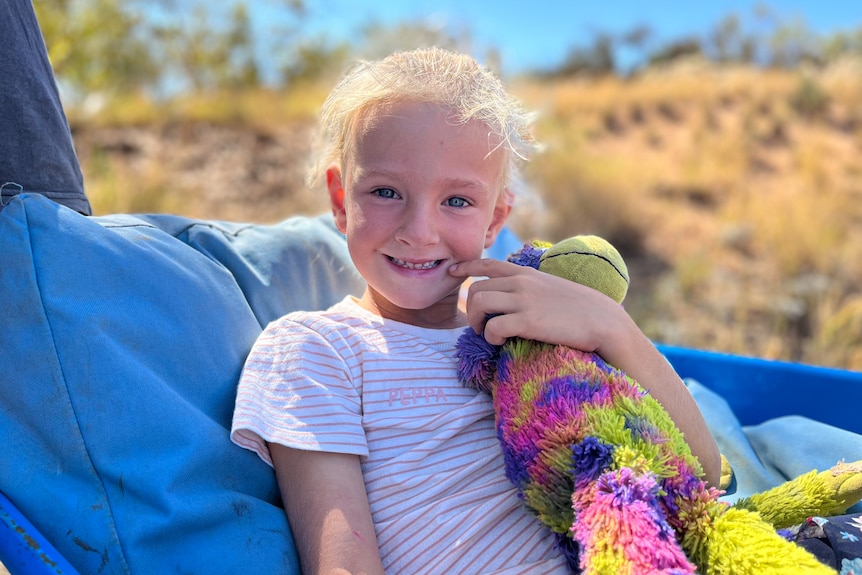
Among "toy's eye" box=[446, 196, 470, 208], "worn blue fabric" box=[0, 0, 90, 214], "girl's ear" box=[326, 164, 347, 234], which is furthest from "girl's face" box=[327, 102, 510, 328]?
"worn blue fabric" box=[0, 0, 90, 214]

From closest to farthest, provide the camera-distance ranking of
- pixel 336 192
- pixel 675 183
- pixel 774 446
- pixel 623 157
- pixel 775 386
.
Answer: pixel 336 192 < pixel 774 446 < pixel 775 386 < pixel 675 183 < pixel 623 157

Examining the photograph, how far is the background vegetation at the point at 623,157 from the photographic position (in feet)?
14.5

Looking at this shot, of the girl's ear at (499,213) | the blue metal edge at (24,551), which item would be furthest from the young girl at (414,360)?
the blue metal edge at (24,551)

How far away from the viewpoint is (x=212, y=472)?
3.52 feet

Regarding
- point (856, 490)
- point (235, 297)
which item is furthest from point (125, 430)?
point (856, 490)

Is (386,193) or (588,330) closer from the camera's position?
(588,330)

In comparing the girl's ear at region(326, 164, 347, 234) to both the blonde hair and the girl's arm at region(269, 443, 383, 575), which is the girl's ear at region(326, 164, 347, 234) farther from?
the girl's arm at region(269, 443, 383, 575)

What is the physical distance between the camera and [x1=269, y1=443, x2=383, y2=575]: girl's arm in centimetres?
102

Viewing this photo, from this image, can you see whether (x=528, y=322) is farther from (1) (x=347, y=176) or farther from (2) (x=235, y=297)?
(2) (x=235, y=297)

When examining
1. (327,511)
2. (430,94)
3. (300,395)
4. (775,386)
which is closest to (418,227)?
(430,94)

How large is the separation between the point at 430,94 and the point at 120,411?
0.69 meters

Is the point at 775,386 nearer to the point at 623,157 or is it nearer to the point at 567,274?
the point at 567,274

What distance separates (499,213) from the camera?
1.43 m

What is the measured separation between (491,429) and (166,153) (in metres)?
6.48
